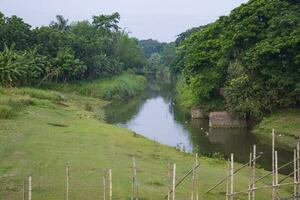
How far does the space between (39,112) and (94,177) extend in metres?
15.4

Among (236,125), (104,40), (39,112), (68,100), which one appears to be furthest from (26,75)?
(104,40)

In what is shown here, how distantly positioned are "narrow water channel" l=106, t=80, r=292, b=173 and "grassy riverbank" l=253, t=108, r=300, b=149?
862mm

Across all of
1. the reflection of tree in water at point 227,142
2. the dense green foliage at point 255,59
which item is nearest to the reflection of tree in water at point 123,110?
the reflection of tree in water at point 227,142

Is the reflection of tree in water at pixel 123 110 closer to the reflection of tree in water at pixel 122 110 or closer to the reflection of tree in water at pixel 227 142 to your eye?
the reflection of tree in water at pixel 122 110

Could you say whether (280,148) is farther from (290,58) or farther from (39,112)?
(39,112)

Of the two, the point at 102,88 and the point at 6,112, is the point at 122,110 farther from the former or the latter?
the point at 6,112

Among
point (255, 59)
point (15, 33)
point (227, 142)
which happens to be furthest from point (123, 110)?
point (227, 142)

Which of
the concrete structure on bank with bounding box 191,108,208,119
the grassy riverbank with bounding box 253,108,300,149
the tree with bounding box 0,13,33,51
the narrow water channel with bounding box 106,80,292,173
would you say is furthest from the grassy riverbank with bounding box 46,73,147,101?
the grassy riverbank with bounding box 253,108,300,149

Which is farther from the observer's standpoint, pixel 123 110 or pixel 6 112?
pixel 123 110

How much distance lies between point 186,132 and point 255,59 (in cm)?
720

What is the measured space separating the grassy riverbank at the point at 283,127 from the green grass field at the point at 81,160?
8689mm

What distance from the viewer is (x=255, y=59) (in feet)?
115

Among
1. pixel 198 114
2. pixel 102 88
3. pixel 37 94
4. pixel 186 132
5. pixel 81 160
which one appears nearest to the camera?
pixel 81 160

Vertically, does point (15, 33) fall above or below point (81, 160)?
above
